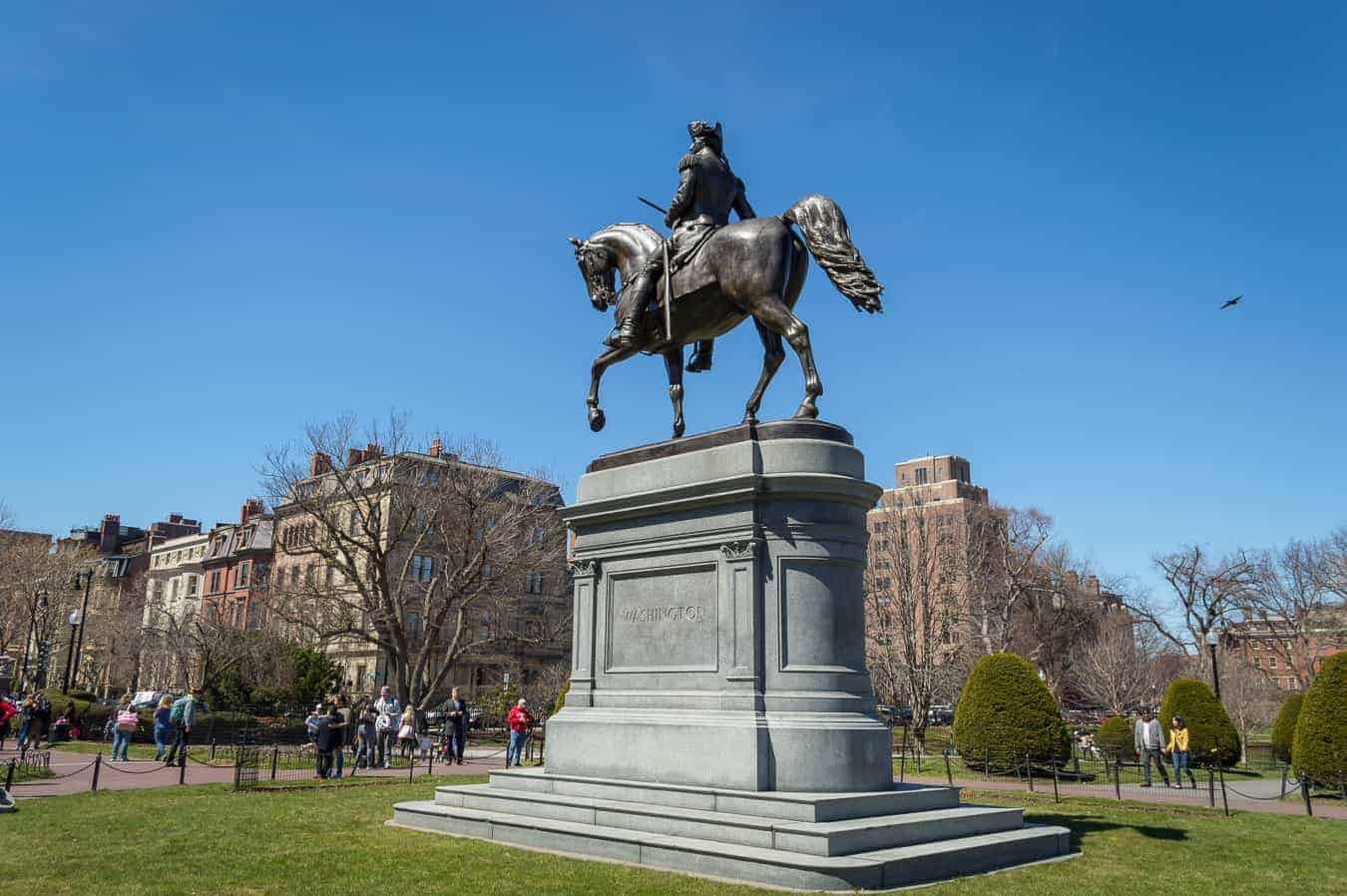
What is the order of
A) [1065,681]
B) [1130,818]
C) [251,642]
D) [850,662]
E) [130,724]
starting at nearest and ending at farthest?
[850,662] < [1130,818] < [130,724] < [251,642] < [1065,681]

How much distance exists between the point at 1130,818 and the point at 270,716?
3975 centimetres

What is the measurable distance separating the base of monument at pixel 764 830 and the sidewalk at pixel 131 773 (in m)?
9.27

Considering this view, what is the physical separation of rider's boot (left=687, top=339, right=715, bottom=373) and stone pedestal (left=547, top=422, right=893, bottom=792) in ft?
6.26

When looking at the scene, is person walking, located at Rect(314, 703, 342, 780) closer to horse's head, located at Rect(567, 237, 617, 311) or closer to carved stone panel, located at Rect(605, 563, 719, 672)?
carved stone panel, located at Rect(605, 563, 719, 672)

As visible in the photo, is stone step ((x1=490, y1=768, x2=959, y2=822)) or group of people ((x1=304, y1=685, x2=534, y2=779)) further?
group of people ((x1=304, y1=685, x2=534, y2=779))

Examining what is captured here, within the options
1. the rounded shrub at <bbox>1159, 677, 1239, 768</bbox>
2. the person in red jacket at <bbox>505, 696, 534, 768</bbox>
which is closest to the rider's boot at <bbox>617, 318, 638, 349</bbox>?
the person in red jacket at <bbox>505, 696, 534, 768</bbox>

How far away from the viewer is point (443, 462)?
42.1 metres

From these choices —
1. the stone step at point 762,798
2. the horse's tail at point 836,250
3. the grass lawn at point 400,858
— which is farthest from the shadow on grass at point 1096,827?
the horse's tail at point 836,250

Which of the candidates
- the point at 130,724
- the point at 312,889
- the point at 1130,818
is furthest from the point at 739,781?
the point at 130,724

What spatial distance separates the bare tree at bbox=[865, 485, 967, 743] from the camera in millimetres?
43344

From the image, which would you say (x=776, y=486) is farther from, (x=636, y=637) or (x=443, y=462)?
(x=443, y=462)

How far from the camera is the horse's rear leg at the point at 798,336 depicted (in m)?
11.9

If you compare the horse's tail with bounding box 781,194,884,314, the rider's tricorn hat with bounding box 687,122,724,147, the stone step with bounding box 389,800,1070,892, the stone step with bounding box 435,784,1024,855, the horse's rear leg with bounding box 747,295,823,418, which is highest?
the rider's tricorn hat with bounding box 687,122,724,147

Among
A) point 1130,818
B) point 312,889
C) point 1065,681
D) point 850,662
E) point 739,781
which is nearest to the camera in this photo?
point 312,889
